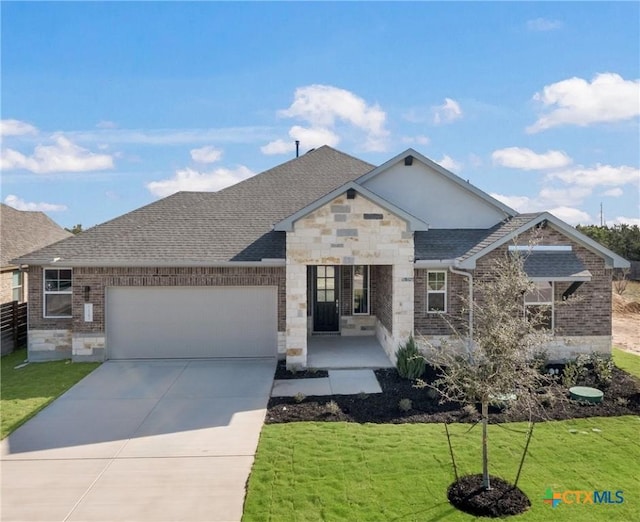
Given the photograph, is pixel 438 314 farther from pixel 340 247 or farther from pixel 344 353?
pixel 340 247

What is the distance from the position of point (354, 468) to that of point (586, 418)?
5.04 metres

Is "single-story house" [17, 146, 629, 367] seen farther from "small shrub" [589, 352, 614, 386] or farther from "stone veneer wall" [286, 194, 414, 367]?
"small shrub" [589, 352, 614, 386]

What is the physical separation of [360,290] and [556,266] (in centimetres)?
643

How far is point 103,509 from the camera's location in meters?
5.93

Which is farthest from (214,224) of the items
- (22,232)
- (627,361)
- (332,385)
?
(627,361)

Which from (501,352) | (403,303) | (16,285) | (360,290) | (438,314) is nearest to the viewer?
(501,352)

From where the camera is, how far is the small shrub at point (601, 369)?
10.7 m

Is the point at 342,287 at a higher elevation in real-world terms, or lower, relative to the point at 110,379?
higher

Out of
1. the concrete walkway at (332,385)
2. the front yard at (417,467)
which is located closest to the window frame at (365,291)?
the concrete walkway at (332,385)

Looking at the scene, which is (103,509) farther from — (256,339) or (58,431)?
(256,339)

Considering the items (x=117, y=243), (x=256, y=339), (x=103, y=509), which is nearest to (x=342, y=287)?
(x=256, y=339)

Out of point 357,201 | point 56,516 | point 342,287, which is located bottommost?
point 56,516

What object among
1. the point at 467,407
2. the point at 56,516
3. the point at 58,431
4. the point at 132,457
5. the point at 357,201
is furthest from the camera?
the point at 357,201

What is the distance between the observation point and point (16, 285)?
16703 millimetres
